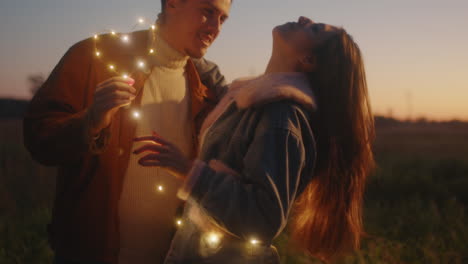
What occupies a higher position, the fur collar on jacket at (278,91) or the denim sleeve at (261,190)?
the fur collar on jacket at (278,91)

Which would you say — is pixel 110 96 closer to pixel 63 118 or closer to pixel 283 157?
pixel 63 118

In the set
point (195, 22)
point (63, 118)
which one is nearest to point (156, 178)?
point (63, 118)

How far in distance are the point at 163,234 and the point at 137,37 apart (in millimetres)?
1245

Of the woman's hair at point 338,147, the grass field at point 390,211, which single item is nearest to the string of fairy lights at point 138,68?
the woman's hair at point 338,147

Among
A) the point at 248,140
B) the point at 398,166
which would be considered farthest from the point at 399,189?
the point at 248,140

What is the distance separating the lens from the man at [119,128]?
81.0 inches

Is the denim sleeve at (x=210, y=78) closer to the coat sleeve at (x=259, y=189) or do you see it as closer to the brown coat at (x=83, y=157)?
the brown coat at (x=83, y=157)

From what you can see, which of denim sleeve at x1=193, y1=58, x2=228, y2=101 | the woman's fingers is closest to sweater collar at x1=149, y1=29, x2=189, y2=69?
denim sleeve at x1=193, y1=58, x2=228, y2=101

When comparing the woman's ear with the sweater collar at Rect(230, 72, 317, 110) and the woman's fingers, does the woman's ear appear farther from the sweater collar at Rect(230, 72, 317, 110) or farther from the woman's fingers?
the woman's fingers

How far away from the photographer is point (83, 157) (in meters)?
2.25

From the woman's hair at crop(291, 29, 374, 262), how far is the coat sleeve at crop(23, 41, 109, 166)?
3.61ft

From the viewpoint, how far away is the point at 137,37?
2.60 metres

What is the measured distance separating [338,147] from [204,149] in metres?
0.61

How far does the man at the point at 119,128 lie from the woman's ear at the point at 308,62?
80cm
